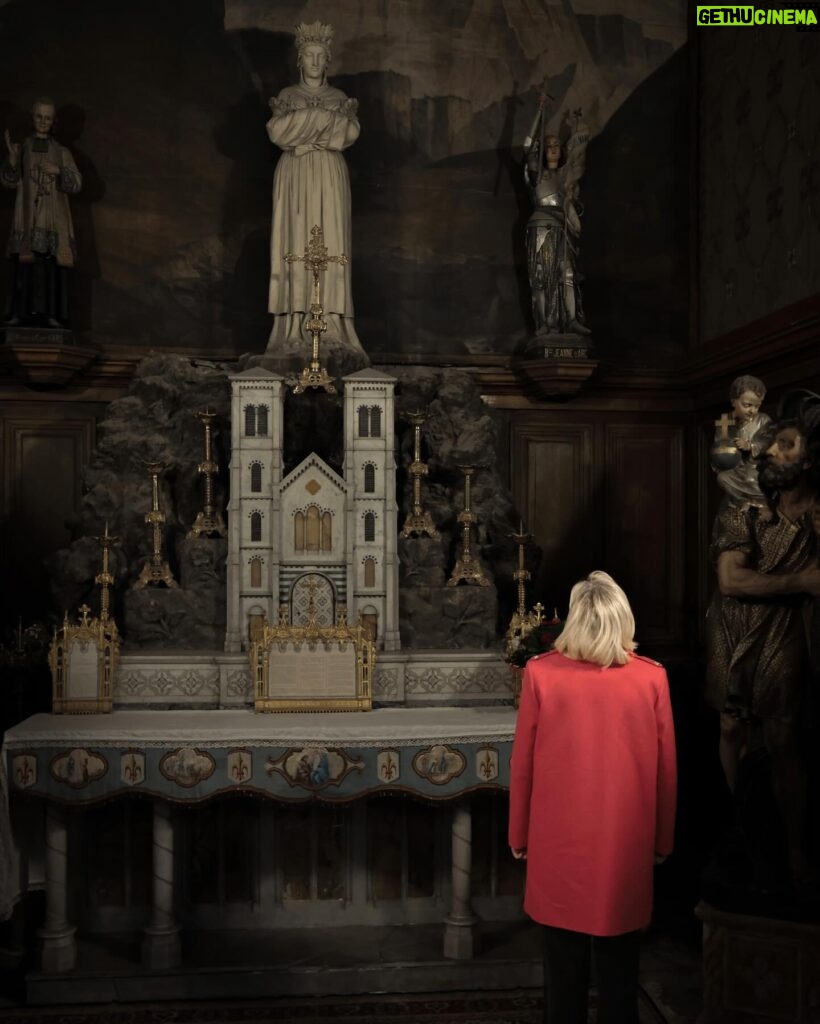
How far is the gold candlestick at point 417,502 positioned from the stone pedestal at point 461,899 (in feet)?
6.92

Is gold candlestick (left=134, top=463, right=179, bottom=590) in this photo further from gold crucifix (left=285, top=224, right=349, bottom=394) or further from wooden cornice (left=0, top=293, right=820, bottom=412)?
wooden cornice (left=0, top=293, right=820, bottom=412)

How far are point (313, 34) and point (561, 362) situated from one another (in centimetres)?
350

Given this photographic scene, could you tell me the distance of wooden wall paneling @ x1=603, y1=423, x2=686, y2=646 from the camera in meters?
11.3

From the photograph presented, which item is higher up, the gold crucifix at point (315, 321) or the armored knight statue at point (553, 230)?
the armored knight statue at point (553, 230)

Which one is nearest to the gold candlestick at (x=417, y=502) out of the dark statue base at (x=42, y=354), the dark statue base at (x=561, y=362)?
the dark statue base at (x=561, y=362)

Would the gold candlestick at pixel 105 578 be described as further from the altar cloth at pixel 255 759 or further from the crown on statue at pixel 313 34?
the crown on statue at pixel 313 34

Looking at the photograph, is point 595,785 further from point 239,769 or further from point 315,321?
point 315,321

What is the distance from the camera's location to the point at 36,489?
1065 cm

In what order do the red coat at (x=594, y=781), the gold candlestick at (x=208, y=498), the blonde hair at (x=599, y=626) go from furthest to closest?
the gold candlestick at (x=208, y=498)
the red coat at (x=594, y=781)
the blonde hair at (x=599, y=626)

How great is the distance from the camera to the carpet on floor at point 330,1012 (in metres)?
6.44

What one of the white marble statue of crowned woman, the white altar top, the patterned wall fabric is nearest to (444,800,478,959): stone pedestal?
the white altar top

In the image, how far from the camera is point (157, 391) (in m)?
9.08

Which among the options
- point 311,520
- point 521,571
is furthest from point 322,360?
point 521,571

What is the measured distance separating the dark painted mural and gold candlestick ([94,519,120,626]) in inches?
131
